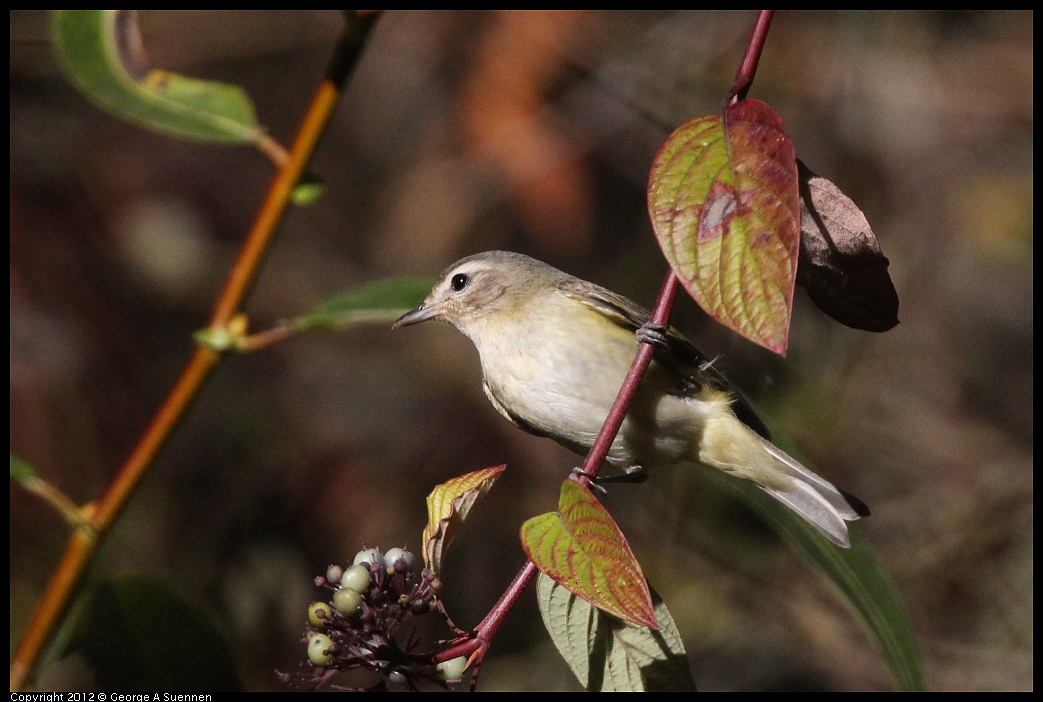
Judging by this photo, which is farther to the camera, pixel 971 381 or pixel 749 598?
pixel 971 381

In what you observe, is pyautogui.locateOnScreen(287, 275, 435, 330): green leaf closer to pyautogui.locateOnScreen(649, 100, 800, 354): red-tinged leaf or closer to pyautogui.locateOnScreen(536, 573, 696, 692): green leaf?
pyautogui.locateOnScreen(536, 573, 696, 692): green leaf

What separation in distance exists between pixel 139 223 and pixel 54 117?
28.6 inches

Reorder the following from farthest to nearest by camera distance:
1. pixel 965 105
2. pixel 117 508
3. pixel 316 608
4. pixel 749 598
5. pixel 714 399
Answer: pixel 965 105 < pixel 749 598 < pixel 714 399 < pixel 117 508 < pixel 316 608

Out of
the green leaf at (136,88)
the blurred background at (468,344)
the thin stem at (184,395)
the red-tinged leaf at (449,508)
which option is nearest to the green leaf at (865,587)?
the red-tinged leaf at (449,508)

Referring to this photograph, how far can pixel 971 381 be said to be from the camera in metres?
5.19

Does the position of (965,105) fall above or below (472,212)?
above

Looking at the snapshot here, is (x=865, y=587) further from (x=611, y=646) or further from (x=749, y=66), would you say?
(x=749, y=66)

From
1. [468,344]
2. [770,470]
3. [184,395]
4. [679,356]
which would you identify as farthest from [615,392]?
[468,344]

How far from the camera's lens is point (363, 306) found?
2133 mm

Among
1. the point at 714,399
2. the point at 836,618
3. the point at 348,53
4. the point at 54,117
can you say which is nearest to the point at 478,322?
the point at 714,399

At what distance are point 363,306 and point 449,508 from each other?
783mm

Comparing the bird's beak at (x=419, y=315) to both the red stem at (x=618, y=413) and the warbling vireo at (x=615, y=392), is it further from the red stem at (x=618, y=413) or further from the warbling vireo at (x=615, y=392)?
the red stem at (x=618, y=413)

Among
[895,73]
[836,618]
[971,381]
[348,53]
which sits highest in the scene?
[895,73]

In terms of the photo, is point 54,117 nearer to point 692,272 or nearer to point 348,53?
point 348,53
